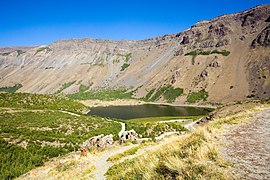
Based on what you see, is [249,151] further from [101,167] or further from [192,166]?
[101,167]

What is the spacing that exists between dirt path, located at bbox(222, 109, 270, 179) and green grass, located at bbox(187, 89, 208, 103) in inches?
7107

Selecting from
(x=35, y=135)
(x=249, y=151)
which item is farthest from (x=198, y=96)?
(x=249, y=151)

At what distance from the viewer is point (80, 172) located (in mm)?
16984

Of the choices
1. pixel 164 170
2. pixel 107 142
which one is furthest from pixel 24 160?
pixel 164 170

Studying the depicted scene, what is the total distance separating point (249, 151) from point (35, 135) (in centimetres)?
5089

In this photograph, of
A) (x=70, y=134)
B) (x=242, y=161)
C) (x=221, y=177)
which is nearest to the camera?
(x=221, y=177)

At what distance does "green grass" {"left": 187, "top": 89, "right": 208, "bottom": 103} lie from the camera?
188625 mm

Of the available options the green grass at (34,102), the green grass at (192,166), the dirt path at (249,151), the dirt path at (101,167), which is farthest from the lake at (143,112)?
the green grass at (192,166)

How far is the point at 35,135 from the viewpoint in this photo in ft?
171

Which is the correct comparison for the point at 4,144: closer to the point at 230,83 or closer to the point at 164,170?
the point at 164,170

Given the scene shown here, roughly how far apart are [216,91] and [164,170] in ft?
631

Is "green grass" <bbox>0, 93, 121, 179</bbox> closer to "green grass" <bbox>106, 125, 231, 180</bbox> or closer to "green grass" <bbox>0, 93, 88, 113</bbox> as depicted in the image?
"green grass" <bbox>0, 93, 88, 113</bbox>

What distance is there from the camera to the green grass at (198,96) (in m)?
189

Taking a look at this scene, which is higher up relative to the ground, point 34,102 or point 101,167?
point 101,167
